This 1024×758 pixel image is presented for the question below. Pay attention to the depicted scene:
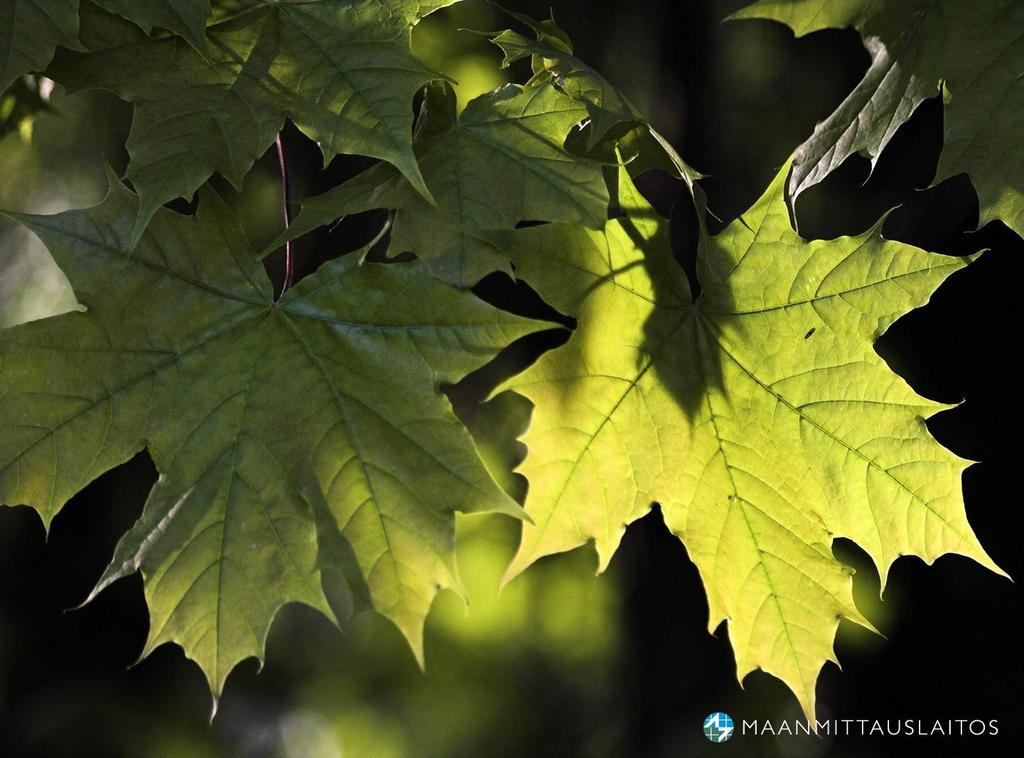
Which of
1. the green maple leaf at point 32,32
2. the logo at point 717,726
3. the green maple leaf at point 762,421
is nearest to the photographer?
the green maple leaf at point 32,32

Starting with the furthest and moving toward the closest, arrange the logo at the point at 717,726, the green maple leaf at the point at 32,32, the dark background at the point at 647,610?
the logo at the point at 717,726
the dark background at the point at 647,610
the green maple leaf at the point at 32,32

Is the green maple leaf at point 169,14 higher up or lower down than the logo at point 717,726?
higher up

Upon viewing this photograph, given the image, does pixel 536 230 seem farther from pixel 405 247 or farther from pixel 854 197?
pixel 854 197

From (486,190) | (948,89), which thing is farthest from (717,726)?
(486,190)

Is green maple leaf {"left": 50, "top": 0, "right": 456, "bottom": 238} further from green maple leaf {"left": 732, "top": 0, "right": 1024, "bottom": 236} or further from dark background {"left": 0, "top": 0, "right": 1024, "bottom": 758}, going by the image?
dark background {"left": 0, "top": 0, "right": 1024, "bottom": 758}

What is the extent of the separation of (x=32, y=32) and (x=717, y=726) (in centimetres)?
200

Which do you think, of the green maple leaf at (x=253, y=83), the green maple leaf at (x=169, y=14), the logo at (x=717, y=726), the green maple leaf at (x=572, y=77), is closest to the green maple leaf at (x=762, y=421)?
the green maple leaf at (x=572, y=77)

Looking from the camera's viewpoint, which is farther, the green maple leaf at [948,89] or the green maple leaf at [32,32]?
the green maple leaf at [948,89]

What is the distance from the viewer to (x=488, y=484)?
26.4 inches

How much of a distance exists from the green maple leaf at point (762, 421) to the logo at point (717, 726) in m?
1.42

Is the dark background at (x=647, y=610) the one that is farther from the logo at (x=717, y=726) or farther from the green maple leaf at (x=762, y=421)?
the green maple leaf at (x=762, y=421)

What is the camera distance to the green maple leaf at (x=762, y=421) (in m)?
0.77

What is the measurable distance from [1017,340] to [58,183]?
1.90 metres

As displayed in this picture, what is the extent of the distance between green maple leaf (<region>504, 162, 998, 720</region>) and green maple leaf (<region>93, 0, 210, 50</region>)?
32 centimetres
